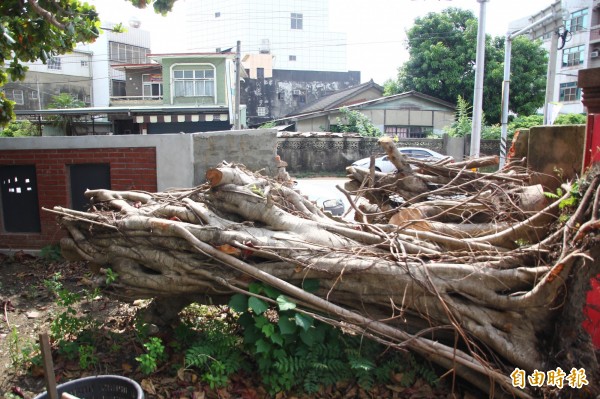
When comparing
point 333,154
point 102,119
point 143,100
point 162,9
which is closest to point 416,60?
point 333,154

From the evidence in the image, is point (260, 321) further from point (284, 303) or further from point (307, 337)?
point (307, 337)

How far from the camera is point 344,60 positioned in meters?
50.9

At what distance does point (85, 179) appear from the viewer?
8.70 metres

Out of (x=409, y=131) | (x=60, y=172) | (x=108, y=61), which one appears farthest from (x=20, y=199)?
(x=108, y=61)

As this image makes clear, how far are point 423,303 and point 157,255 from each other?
7.64 ft

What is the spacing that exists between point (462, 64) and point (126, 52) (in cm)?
2720

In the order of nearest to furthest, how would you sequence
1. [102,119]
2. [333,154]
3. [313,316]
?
[313,316]
[333,154]
[102,119]

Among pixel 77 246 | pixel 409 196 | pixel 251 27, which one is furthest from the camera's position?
pixel 251 27

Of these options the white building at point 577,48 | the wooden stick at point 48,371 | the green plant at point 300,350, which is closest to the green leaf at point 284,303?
the green plant at point 300,350

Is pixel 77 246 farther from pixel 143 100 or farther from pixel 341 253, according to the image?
pixel 143 100

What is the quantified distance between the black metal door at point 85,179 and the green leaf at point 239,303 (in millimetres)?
5239

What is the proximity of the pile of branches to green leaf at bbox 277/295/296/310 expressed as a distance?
70 millimetres

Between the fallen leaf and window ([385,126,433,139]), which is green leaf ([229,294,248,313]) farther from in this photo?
window ([385,126,433,139])

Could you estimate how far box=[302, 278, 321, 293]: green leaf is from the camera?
436 cm
